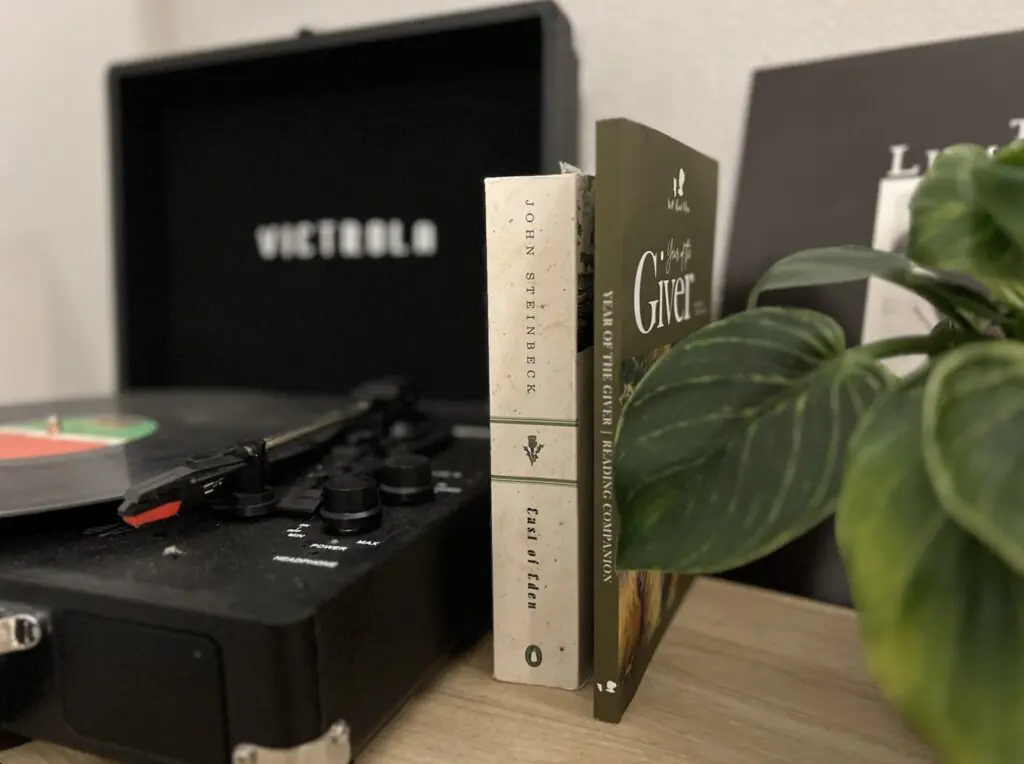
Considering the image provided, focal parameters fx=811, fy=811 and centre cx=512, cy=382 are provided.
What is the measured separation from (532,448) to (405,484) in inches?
3.9

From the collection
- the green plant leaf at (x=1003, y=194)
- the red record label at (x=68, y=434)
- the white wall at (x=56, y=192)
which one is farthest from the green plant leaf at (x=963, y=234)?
the white wall at (x=56, y=192)

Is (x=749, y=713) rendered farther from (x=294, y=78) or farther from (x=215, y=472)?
(x=294, y=78)

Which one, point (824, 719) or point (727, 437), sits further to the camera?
point (824, 719)

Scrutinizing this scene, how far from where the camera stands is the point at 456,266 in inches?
35.8

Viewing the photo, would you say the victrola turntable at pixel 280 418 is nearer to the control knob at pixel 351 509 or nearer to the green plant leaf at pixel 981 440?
the control knob at pixel 351 509

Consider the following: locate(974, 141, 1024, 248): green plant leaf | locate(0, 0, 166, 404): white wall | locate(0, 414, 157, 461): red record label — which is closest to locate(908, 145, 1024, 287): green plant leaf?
locate(974, 141, 1024, 248): green plant leaf

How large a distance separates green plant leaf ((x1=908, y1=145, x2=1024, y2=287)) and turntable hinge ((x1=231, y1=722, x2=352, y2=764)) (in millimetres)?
370

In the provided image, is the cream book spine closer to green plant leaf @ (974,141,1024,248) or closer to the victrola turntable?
the victrola turntable

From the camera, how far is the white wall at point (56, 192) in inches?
39.3

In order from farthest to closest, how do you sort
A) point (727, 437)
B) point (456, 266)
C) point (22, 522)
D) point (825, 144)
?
1. point (456, 266)
2. point (825, 144)
3. point (22, 522)
4. point (727, 437)

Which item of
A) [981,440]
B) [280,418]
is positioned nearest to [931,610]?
[981,440]

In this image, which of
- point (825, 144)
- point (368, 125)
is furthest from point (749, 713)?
point (368, 125)

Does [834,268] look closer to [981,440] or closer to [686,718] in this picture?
[981,440]

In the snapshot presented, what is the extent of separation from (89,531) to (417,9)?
73 cm
